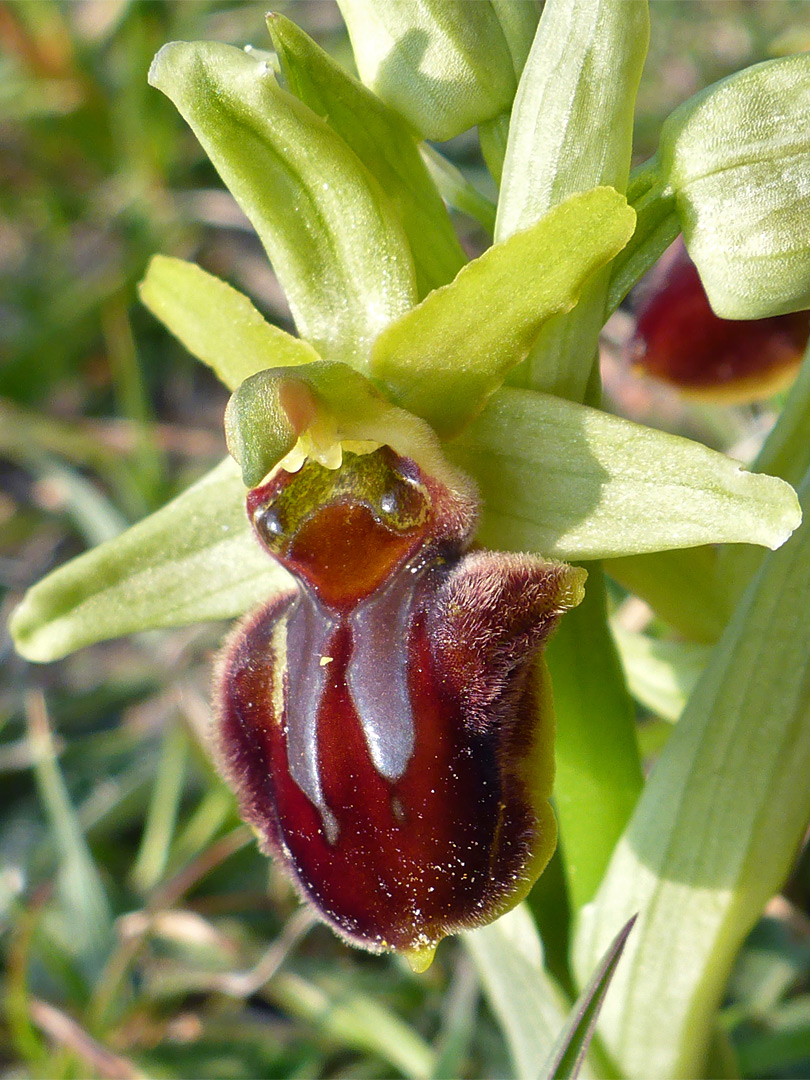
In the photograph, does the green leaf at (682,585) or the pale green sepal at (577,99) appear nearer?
the pale green sepal at (577,99)

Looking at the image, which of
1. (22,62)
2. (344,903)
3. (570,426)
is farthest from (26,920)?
(22,62)

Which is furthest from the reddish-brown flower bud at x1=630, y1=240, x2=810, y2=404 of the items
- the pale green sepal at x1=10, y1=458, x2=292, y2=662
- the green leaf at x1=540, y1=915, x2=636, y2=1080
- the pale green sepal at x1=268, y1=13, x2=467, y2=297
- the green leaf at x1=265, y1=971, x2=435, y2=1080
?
the green leaf at x1=265, y1=971, x2=435, y2=1080

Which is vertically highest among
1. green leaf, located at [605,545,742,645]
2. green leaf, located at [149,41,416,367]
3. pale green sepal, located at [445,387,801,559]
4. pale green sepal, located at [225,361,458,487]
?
green leaf, located at [149,41,416,367]

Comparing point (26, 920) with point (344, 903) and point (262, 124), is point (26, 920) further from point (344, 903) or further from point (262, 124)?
point (262, 124)

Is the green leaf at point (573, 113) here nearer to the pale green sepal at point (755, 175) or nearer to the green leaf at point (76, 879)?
the pale green sepal at point (755, 175)

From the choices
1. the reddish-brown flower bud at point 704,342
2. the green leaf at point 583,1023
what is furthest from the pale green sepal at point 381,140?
the green leaf at point 583,1023

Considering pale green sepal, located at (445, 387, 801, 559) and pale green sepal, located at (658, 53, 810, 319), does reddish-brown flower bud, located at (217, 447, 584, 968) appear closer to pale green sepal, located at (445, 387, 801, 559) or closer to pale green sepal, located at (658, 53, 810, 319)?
pale green sepal, located at (445, 387, 801, 559)
